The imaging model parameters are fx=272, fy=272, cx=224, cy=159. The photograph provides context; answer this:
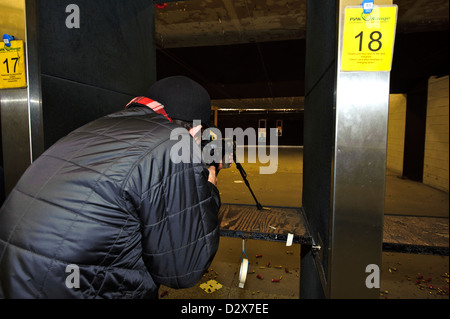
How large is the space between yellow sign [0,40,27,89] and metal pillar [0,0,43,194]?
0.02 metres

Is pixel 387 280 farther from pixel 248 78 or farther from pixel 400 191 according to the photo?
pixel 248 78

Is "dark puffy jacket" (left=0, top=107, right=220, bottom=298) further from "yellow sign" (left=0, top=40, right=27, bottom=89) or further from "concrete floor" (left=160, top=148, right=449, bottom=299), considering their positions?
"concrete floor" (left=160, top=148, right=449, bottom=299)

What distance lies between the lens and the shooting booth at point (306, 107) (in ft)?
2.32

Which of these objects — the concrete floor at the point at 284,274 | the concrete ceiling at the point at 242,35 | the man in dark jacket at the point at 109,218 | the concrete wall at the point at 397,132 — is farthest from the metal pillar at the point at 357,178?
the concrete wall at the point at 397,132

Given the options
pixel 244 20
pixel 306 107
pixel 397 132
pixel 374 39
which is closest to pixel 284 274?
pixel 306 107

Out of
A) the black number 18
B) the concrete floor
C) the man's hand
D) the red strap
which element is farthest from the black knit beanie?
the concrete floor

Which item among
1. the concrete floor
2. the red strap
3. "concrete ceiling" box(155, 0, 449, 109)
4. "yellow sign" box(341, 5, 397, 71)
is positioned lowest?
the concrete floor

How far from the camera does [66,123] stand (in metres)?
1.15

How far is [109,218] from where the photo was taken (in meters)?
0.71

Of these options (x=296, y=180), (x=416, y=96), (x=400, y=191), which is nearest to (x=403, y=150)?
(x=416, y=96)

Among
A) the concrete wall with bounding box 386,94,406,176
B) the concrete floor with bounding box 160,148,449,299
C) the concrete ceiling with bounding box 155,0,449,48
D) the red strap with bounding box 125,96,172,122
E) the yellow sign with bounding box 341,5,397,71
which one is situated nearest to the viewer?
the yellow sign with bounding box 341,5,397,71

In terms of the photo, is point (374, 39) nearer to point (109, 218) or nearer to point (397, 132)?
point (109, 218)

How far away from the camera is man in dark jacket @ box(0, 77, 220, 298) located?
0.68m

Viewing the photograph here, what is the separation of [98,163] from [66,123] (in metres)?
0.57
